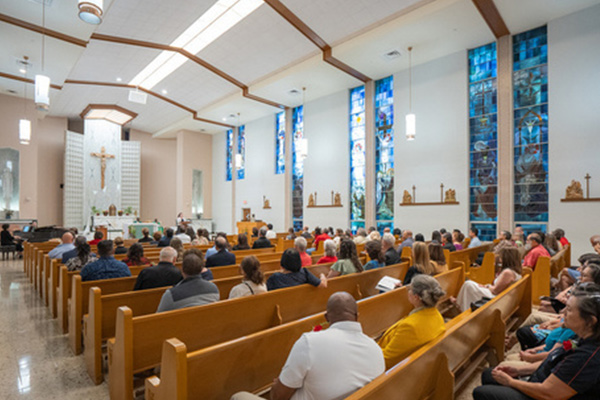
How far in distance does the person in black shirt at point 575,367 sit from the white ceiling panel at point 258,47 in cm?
823

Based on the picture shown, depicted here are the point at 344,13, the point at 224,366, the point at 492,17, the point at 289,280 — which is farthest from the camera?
the point at 344,13

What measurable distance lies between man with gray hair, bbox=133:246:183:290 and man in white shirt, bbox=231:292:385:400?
174 cm

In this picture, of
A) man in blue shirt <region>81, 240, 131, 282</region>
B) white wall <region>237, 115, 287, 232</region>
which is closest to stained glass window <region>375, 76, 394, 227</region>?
white wall <region>237, 115, 287, 232</region>

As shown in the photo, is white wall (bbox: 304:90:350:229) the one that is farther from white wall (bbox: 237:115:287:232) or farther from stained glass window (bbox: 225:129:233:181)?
stained glass window (bbox: 225:129:233:181)

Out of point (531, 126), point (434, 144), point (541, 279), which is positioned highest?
point (531, 126)

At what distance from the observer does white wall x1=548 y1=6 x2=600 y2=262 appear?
6832 millimetres

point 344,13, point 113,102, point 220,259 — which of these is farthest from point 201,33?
point 220,259

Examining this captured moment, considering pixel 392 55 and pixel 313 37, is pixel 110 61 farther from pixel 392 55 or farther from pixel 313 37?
pixel 392 55

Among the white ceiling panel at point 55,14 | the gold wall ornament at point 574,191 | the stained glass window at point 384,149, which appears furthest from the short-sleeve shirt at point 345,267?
the stained glass window at point 384,149

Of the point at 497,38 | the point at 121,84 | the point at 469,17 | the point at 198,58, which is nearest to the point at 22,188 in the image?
the point at 121,84

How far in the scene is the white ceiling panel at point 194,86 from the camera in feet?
36.2

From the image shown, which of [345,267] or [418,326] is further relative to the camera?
Answer: [345,267]

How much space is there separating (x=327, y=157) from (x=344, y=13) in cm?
493

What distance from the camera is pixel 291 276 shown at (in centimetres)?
279
